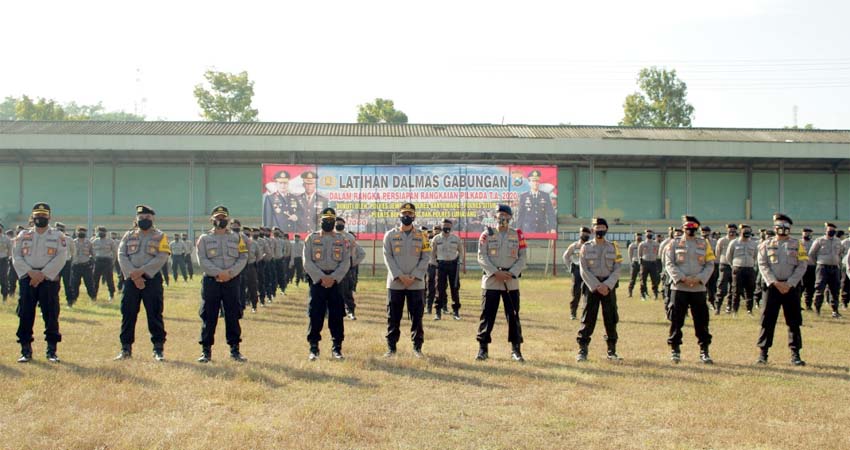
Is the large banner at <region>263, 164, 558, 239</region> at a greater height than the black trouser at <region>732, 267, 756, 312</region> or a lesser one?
greater

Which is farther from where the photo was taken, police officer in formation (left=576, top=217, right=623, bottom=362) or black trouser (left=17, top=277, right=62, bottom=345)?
police officer in formation (left=576, top=217, right=623, bottom=362)

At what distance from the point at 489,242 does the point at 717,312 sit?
875 cm

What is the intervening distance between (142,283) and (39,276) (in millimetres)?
1261

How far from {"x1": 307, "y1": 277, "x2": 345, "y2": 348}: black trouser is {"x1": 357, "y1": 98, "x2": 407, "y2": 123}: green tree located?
45.1 m

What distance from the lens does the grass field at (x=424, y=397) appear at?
6.11 meters

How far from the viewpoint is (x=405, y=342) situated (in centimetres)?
Result: 1146

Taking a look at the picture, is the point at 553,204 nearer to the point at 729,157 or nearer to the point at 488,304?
the point at 729,157

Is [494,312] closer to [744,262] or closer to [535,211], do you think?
[744,262]

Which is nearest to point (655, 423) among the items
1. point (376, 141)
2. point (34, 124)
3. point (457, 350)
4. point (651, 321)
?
point (457, 350)

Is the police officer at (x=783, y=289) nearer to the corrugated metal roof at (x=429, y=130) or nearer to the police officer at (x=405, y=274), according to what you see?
the police officer at (x=405, y=274)

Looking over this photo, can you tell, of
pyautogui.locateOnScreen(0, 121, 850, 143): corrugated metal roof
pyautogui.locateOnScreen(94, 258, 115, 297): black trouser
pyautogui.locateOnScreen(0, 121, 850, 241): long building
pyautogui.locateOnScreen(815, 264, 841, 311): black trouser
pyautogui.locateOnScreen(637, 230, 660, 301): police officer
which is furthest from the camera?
pyautogui.locateOnScreen(0, 121, 850, 143): corrugated metal roof

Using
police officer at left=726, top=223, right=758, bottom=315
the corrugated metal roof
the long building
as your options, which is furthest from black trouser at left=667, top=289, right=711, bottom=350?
the corrugated metal roof

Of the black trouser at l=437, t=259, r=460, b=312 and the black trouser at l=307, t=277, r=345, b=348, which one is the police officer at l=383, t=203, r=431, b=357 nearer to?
the black trouser at l=307, t=277, r=345, b=348

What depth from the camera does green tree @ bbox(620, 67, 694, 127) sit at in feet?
182
